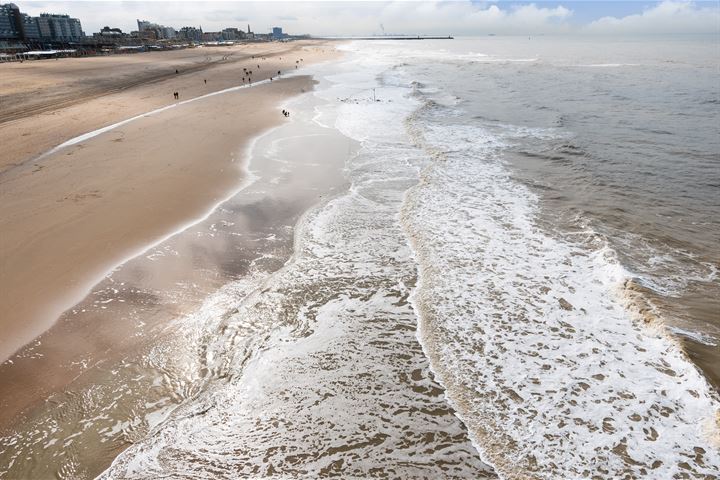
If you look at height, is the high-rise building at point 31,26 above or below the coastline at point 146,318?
above

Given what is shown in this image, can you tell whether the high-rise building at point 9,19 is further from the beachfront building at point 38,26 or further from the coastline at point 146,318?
the coastline at point 146,318

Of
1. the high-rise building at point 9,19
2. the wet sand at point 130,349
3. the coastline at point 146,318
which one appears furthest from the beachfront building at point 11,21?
the wet sand at point 130,349

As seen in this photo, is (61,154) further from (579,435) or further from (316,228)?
(579,435)

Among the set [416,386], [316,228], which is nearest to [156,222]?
[316,228]

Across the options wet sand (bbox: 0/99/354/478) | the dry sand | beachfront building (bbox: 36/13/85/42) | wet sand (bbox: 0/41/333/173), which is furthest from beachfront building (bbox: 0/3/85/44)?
wet sand (bbox: 0/99/354/478)

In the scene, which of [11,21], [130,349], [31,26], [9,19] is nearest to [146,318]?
[130,349]
